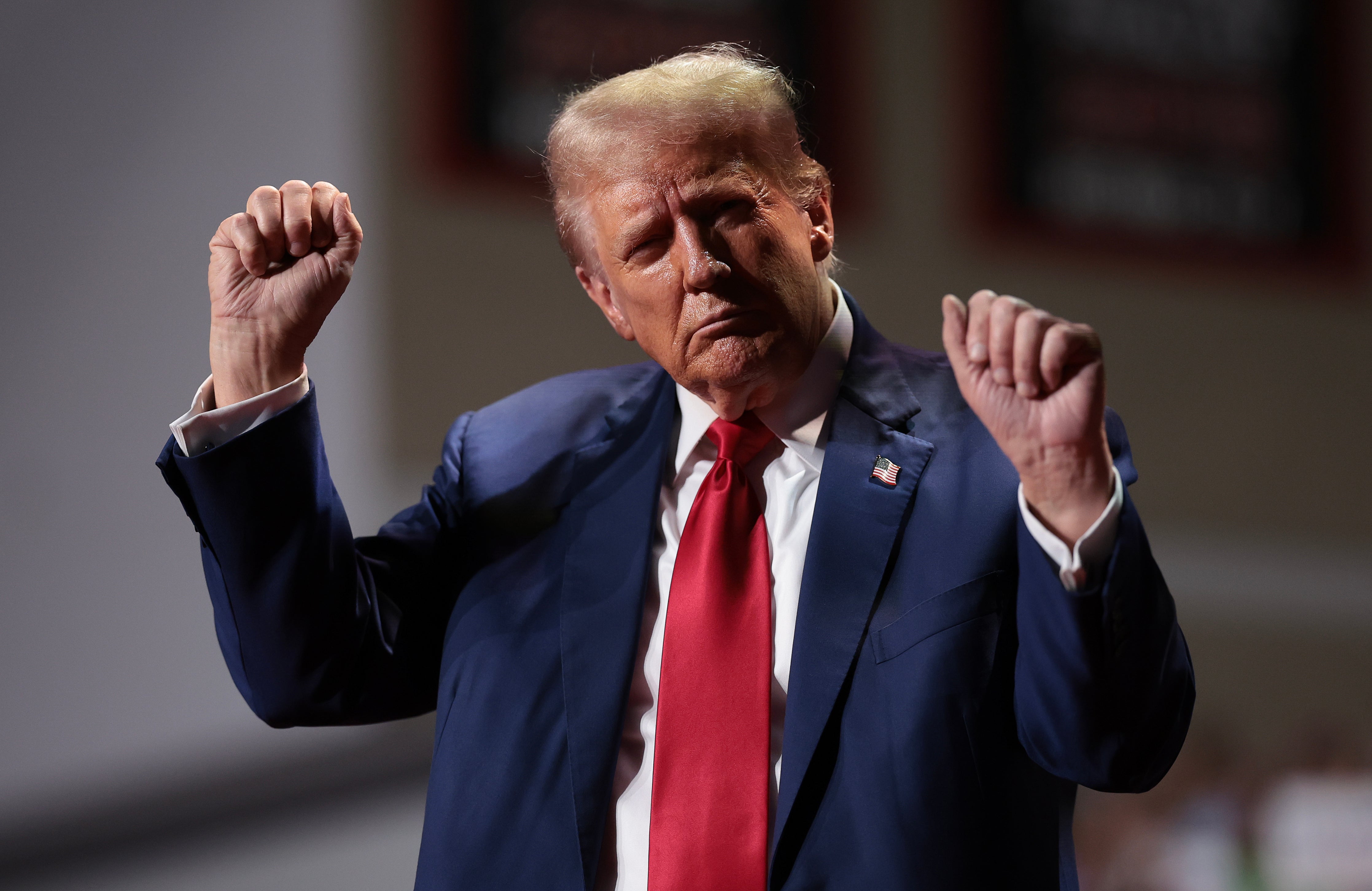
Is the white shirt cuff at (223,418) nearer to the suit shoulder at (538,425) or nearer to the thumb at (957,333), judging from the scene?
the suit shoulder at (538,425)

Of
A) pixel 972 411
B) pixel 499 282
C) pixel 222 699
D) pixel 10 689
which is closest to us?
pixel 972 411

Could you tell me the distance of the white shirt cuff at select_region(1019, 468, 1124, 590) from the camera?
0.96 meters

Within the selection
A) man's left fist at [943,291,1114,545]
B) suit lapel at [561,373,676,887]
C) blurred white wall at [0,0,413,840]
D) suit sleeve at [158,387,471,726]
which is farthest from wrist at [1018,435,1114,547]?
blurred white wall at [0,0,413,840]

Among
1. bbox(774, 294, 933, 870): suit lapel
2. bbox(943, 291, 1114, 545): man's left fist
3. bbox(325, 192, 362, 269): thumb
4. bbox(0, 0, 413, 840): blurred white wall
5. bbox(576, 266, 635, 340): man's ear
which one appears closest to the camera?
bbox(943, 291, 1114, 545): man's left fist

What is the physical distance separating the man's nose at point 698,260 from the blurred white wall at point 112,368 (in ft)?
7.14

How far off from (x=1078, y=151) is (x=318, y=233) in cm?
385

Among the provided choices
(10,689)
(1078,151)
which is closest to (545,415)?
(10,689)

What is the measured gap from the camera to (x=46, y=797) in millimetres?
2912

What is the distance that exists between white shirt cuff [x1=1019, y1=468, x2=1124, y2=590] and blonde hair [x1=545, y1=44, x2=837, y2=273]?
0.46 meters

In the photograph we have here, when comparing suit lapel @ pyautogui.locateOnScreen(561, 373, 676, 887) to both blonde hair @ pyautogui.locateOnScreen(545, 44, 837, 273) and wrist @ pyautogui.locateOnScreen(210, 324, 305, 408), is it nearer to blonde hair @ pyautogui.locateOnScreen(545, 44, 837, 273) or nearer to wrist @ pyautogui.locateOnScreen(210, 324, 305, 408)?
blonde hair @ pyautogui.locateOnScreen(545, 44, 837, 273)

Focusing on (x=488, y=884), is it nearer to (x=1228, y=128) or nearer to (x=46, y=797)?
(x=46, y=797)

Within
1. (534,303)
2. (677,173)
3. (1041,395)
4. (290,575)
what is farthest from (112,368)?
(1041,395)

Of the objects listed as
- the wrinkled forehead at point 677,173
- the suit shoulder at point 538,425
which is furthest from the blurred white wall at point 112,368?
the wrinkled forehead at point 677,173

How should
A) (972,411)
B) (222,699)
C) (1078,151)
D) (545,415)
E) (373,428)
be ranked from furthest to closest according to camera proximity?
(1078,151), (373,428), (222,699), (545,415), (972,411)
